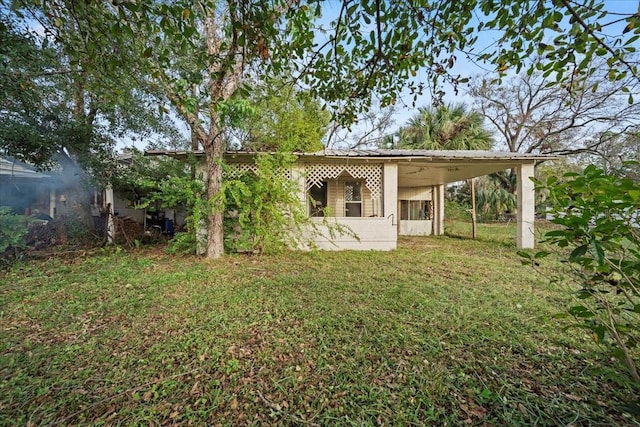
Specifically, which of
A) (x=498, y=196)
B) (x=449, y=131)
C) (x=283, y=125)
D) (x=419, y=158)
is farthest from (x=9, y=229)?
(x=498, y=196)

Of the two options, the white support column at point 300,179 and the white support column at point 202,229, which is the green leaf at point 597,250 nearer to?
the white support column at point 300,179

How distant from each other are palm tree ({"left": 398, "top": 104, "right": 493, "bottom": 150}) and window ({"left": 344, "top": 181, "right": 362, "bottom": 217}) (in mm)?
5656

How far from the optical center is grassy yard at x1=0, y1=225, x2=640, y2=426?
1793 millimetres

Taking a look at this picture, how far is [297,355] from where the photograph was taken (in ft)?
7.95

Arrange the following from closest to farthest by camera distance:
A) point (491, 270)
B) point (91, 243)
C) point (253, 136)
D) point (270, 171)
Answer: point (491, 270)
point (270, 171)
point (91, 243)
point (253, 136)

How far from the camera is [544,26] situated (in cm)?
172

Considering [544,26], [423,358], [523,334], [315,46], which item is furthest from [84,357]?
[544,26]

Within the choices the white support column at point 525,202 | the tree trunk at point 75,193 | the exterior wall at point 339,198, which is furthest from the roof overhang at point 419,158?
the tree trunk at point 75,193

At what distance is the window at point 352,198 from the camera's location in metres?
9.60

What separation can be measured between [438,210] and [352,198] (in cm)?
440

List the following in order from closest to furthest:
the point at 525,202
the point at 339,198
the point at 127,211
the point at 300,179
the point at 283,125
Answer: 1. the point at 300,179
2. the point at 525,202
3. the point at 283,125
4. the point at 339,198
5. the point at 127,211

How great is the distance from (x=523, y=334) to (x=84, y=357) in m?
4.21

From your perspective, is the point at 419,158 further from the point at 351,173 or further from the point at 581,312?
the point at 581,312

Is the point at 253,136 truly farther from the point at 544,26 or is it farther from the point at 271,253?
the point at 544,26
